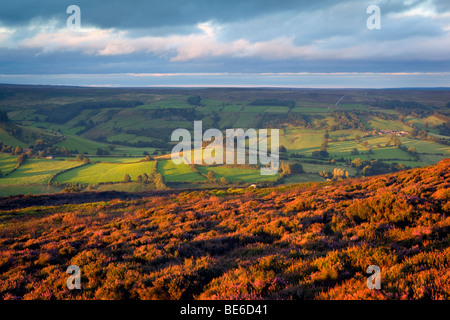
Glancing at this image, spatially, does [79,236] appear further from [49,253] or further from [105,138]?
[105,138]

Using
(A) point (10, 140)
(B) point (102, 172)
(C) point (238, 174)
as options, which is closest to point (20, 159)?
(B) point (102, 172)

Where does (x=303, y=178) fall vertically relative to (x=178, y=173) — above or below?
below

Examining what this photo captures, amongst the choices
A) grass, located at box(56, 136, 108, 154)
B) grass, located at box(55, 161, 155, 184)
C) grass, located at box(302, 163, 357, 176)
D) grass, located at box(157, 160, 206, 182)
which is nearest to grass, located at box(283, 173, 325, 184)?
grass, located at box(302, 163, 357, 176)

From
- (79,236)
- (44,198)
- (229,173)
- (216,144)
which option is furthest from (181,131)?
(79,236)

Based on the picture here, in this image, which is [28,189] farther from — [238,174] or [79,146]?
[79,146]

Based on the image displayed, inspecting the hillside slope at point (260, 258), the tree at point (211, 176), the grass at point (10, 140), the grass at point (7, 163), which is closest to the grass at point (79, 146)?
the grass at point (10, 140)
